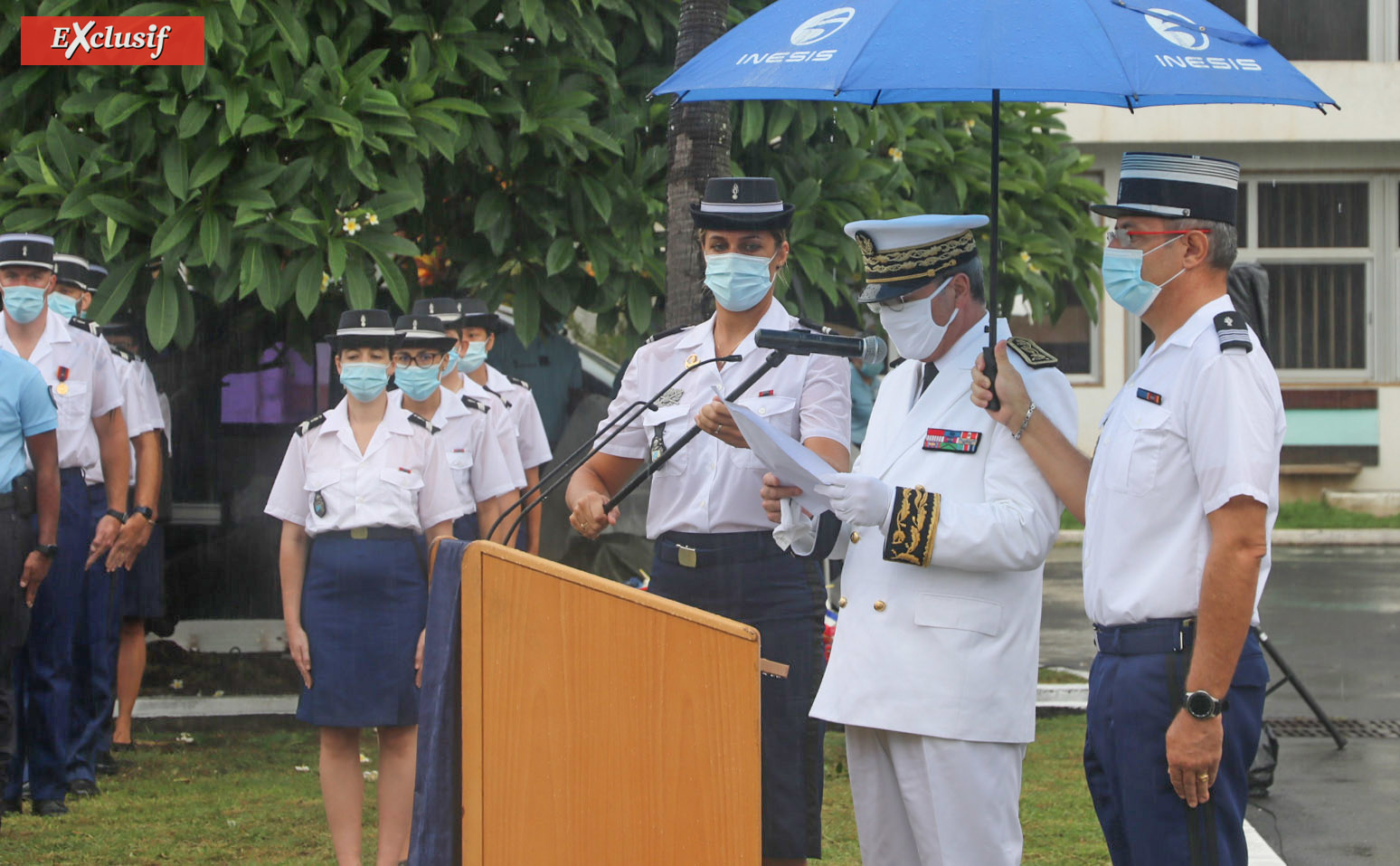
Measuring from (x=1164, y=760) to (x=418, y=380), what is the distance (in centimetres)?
409

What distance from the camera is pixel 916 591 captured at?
3.43m

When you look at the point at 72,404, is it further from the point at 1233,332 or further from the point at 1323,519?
the point at 1323,519

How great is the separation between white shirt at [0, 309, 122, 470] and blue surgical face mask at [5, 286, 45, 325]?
127mm

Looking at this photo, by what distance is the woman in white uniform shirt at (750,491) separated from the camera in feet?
13.5

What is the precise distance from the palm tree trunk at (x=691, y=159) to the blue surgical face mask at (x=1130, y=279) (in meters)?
3.55

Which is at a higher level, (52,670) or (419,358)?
(419,358)

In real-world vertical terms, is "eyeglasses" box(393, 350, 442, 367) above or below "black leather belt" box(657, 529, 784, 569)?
above

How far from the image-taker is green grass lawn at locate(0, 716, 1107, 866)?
5.77 m

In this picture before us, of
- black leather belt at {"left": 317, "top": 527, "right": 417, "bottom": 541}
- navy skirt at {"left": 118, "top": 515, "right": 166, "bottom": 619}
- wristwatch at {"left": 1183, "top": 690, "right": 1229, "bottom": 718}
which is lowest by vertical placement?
navy skirt at {"left": 118, "top": 515, "right": 166, "bottom": 619}

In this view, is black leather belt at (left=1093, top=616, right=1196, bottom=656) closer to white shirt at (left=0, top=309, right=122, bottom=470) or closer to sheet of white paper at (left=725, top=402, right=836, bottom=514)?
sheet of white paper at (left=725, top=402, right=836, bottom=514)

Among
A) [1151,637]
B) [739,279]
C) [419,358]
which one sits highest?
[739,279]

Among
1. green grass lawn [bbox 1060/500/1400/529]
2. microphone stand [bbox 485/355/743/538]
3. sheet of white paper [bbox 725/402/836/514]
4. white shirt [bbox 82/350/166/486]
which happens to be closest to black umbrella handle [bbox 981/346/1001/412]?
sheet of white paper [bbox 725/402/836/514]

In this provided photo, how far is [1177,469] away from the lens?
124 inches

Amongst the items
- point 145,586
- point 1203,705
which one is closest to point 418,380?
point 145,586
